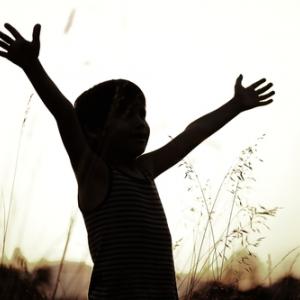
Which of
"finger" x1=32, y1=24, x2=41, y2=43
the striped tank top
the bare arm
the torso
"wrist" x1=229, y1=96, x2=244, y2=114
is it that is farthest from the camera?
"wrist" x1=229, y1=96, x2=244, y2=114

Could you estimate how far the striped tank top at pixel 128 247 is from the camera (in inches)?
85.8

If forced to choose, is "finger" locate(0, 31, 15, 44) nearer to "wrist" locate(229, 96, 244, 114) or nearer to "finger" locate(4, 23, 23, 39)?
"finger" locate(4, 23, 23, 39)

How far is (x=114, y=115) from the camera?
250 centimetres

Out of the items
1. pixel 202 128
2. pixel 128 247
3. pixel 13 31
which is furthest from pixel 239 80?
pixel 13 31

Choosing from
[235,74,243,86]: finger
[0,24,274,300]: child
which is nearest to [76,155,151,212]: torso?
[0,24,274,300]: child

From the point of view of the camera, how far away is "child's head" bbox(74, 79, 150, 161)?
2.44m

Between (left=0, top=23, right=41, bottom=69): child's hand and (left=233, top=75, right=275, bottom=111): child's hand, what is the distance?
111cm

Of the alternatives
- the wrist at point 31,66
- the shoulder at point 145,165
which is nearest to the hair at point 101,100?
the shoulder at point 145,165

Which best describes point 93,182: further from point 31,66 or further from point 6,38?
point 6,38

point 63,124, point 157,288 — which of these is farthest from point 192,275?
point 63,124

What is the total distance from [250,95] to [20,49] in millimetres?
1223

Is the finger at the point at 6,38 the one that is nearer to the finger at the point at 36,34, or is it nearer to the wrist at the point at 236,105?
the finger at the point at 36,34

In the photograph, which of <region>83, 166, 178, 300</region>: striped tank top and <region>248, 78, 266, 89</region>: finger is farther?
<region>248, 78, 266, 89</region>: finger

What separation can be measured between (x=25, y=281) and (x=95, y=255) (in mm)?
579
